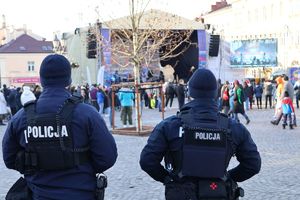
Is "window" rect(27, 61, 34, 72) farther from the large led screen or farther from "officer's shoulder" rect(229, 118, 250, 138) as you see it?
"officer's shoulder" rect(229, 118, 250, 138)

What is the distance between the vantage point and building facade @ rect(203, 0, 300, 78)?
52438 mm

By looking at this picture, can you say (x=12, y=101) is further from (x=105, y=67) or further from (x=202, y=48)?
(x=202, y=48)

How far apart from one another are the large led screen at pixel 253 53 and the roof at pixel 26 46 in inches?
1465

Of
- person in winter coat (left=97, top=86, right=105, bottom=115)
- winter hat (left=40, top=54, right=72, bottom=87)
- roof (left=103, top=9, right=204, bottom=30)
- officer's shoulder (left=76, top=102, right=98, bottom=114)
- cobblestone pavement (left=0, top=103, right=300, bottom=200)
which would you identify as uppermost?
roof (left=103, top=9, right=204, bottom=30)

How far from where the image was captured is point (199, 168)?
10.4ft

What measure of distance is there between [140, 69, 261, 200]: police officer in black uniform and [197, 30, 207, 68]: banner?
26.4 m

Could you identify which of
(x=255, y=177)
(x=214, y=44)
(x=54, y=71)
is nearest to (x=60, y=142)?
(x=54, y=71)

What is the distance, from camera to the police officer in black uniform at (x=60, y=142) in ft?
Result: 10.2

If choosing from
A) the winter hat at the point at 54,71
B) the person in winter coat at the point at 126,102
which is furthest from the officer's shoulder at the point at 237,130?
the person in winter coat at the point at 126,102

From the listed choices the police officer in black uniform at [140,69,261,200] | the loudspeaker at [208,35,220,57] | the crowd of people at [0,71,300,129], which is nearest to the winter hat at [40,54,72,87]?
the police officer in black uniform at [140,69,261,200]

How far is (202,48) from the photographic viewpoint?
98.0ft

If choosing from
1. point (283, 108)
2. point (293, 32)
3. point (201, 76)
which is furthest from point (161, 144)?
point (293, 32)

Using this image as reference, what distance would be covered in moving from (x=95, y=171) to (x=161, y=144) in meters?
0.49

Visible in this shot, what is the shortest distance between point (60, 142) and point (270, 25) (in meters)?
57.5
